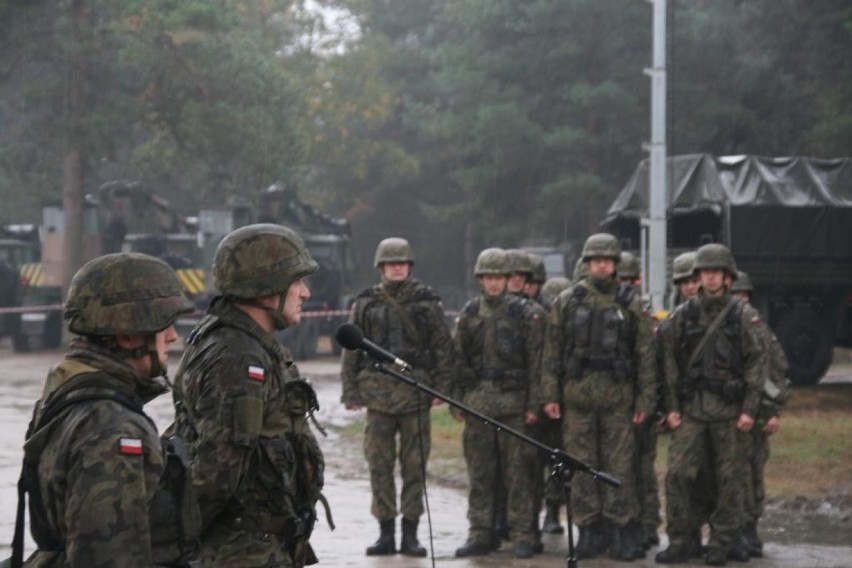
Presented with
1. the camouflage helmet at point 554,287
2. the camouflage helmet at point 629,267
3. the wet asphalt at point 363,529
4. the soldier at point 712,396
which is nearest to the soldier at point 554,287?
the camouflage helmet at point 554,287

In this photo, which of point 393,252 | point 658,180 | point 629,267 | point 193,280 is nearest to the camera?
point 393,252

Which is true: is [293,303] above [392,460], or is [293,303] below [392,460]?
above

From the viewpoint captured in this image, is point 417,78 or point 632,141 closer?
point 632,141

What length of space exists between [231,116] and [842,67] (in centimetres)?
1355

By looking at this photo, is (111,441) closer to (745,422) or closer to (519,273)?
(745,422)

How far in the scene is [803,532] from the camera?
1277 centimetres

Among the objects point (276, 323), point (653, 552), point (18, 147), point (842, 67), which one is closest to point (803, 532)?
point (653, 552)

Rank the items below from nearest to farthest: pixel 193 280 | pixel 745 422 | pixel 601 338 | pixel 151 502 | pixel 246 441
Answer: pixel 151 502
pixel 246 441
pixel 745 422
pixel 601 338
pixel 193 280

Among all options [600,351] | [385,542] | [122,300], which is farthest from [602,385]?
[122,300]

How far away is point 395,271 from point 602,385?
5.43 feet

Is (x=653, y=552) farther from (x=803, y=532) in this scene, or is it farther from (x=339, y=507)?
(x=339, y=507)

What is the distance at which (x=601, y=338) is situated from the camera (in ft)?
37.0

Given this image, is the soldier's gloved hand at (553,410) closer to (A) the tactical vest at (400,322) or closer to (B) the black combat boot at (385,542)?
(A) the tactical vest at (400,322)

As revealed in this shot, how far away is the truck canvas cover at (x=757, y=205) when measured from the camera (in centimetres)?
2266
